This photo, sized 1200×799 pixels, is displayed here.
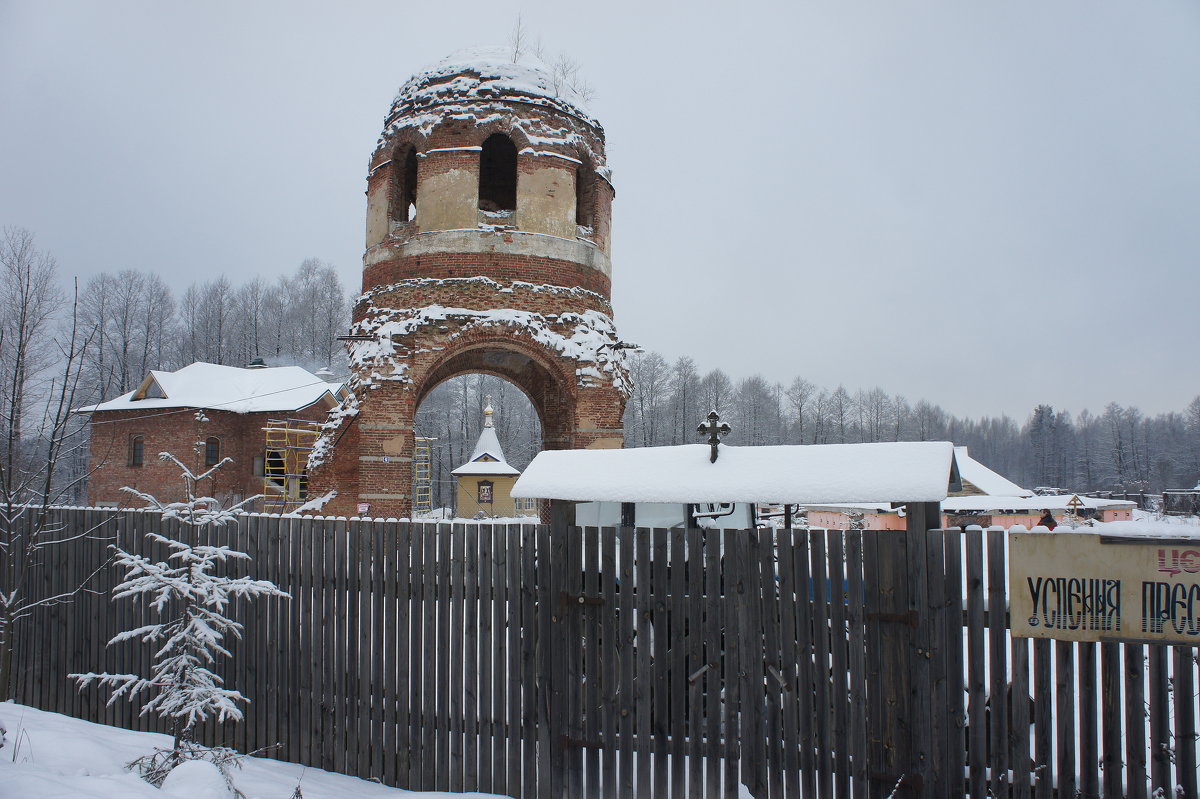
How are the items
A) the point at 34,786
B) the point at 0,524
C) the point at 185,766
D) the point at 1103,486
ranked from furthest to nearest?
the point at 1103,486 < the point at 0,524 < the point at 185,766 < the point at 34,786

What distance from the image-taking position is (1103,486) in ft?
227

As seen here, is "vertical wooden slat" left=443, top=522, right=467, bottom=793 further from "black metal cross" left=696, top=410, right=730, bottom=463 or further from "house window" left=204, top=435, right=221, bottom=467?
"house window" left=204, top=435, right=221, bottom=467

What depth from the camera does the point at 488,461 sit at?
3628 cm

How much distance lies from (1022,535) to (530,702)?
A: 338cm

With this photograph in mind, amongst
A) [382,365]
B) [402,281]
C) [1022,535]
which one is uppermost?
[402,281]

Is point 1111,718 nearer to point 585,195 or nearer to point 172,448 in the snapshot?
point 585,195

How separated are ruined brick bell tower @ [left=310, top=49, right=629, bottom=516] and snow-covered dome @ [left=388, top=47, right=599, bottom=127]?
3cm

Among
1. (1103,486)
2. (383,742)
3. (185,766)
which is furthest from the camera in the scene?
(1103,486)

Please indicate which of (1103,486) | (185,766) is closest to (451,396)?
(185,766)

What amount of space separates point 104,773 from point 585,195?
1200 centimetres

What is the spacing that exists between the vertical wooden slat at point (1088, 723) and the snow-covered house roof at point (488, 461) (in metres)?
32.0

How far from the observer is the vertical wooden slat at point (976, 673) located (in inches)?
152

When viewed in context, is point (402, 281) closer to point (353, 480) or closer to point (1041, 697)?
point (353, 480)

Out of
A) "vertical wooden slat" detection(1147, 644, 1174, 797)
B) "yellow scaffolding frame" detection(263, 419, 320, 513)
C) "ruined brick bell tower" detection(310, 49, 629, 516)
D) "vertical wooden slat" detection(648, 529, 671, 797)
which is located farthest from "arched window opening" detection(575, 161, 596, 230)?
"yellow scaffolding frame" detection(263, 419, 320, 513)
